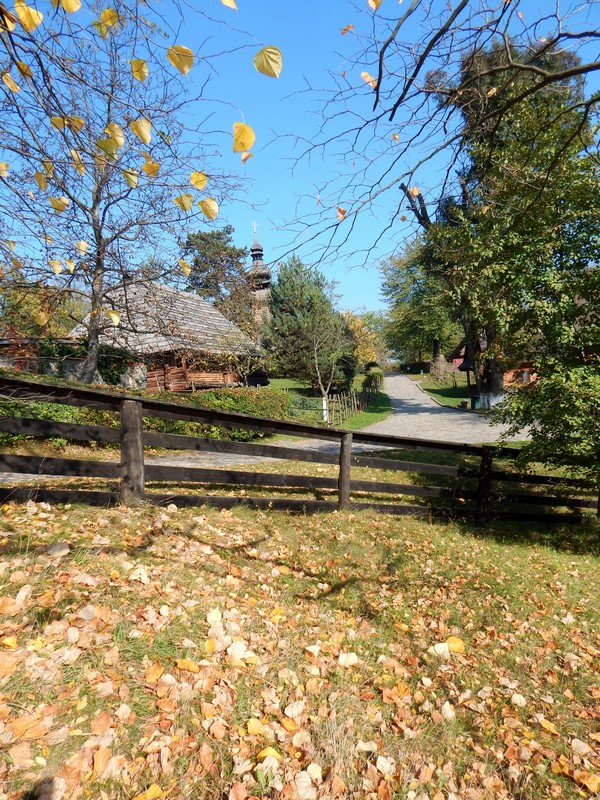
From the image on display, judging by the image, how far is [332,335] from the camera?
24703mm

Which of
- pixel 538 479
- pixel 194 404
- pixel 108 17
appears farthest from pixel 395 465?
pixel 108 17

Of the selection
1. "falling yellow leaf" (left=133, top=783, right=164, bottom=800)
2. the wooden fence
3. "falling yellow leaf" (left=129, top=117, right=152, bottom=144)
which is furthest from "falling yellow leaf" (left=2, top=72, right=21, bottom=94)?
"falling yellow leaf" (left=133, top=783, right=164, bottom=800)

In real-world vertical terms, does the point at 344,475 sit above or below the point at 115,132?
below

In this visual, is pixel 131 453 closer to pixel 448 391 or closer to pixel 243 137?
pixel 243 137

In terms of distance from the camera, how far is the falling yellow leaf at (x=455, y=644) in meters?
3.30

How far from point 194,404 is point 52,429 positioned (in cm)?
395

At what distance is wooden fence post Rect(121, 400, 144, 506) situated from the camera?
13.4 ft

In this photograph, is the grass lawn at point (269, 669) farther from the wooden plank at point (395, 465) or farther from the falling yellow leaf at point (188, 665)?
the wooden plank at point (395, 465)

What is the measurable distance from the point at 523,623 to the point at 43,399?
4.83 m

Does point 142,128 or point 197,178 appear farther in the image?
point 197,178

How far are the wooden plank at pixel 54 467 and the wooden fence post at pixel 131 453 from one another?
18 centimetres

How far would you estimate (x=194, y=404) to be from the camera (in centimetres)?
782

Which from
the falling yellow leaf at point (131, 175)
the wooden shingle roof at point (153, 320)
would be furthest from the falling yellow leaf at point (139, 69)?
the wooden shingle roof at point (153, 320)

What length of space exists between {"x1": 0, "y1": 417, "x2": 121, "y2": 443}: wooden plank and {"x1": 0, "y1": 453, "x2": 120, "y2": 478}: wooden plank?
0.76 ft
